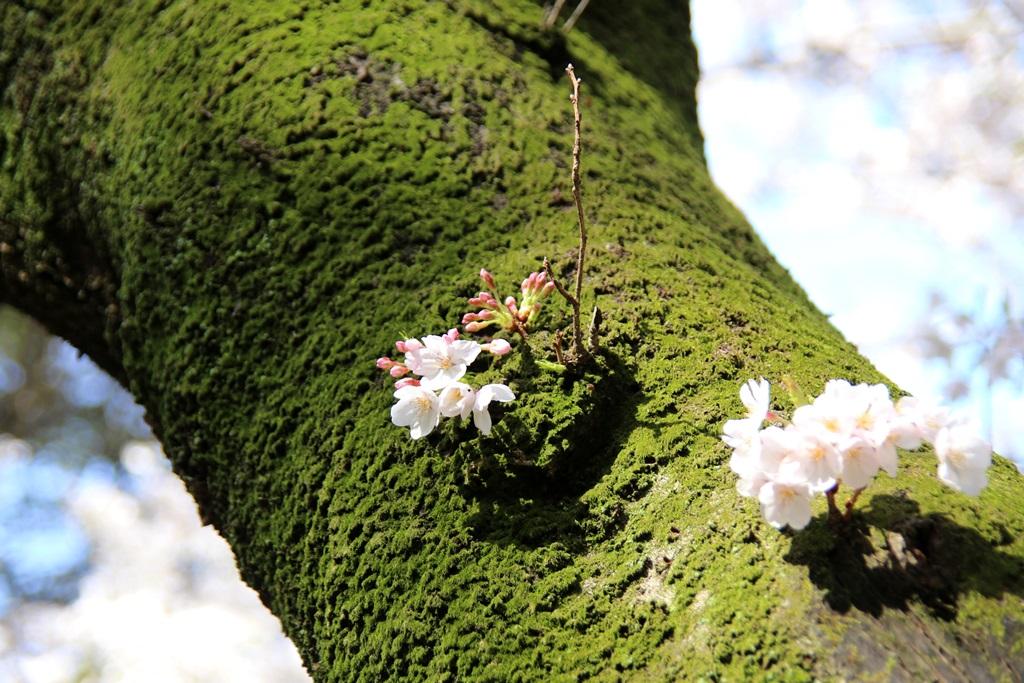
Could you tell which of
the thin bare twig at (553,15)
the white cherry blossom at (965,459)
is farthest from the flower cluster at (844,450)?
the thin bare twig at (553,15)

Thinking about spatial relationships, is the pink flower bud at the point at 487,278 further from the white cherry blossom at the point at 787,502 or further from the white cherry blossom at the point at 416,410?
the white cherry blossom at the point at 787,502

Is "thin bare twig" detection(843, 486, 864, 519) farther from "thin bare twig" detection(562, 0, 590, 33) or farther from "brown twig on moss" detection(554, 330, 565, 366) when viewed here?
"thin bare twig" detection(562, 0, 590, 33)

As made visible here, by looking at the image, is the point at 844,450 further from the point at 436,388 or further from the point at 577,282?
the point at 436,388

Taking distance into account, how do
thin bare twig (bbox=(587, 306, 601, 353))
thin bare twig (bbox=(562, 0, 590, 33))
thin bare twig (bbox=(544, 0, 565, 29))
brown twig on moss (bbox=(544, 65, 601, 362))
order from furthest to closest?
thin bare twig (bbox=(562, 0, 590, 33)) < thin bare twig (bbox=(544, 0, 565, 29)) < thin bare twig (bbox=(587, 306, 601, 353)) < brown twig on moss (bbox=(544, 65, 601, 362))

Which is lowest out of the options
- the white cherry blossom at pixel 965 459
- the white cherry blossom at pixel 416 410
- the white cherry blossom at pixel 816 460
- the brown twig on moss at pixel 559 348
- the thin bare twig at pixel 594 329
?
the white cherry blossom at pixel 416 410

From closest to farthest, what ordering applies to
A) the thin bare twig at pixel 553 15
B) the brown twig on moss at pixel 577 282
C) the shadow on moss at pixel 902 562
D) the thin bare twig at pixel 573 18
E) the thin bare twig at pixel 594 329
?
1. the shadow on moss at pixel 902 562
2. the brown twig on moss at pixel 577 282
3. the thin bare twig at pixel 594 329
4. the thin bare twig at pixel 553 15
5. the thin bare twig at pixel 573 18

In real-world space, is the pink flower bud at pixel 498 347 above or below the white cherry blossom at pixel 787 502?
below

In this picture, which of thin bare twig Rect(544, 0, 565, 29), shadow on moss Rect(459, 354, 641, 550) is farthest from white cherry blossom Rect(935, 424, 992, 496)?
thin bare twig Rect(544, 0, 565, 29)

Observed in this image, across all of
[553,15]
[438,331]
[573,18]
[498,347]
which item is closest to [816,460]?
[498,347]
